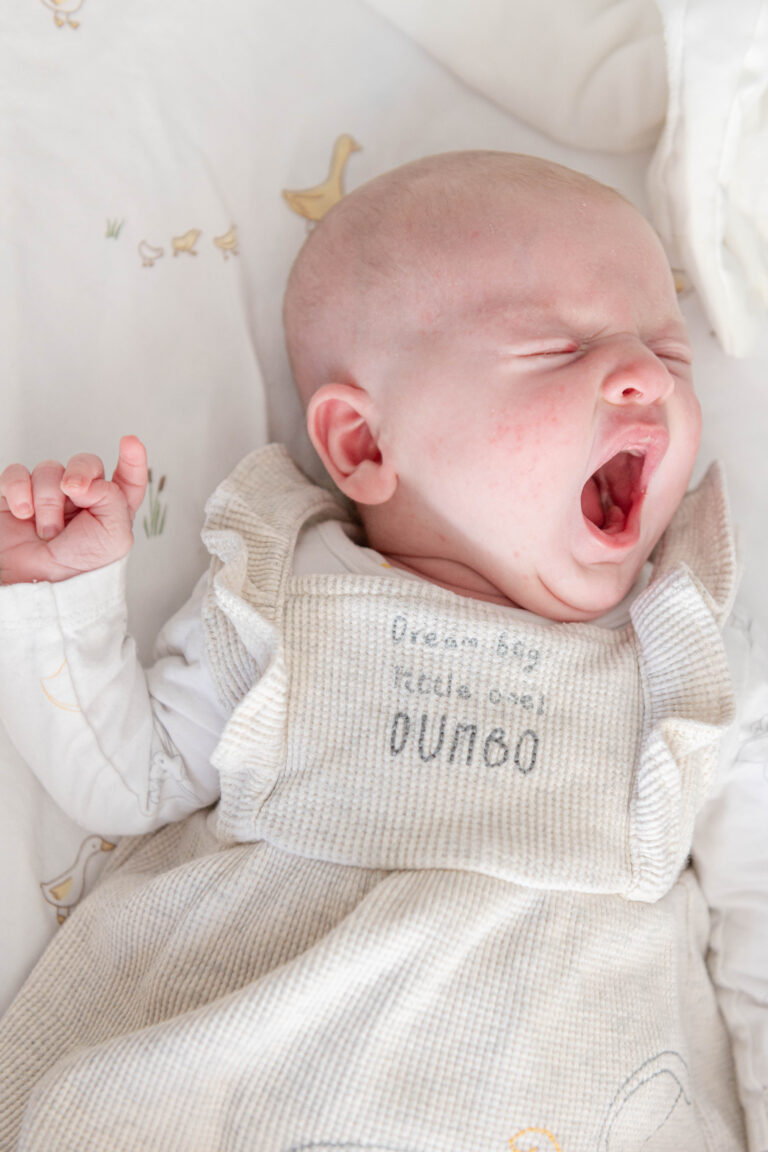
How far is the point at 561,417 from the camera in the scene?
3.90ft

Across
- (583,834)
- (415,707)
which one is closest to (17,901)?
(415,707)

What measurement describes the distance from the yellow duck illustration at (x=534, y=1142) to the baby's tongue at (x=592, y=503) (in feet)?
2.26

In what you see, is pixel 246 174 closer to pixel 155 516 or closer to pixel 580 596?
pixel 155 516

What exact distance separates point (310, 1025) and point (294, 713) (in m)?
0.32

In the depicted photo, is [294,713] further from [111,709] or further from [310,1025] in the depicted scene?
[310,1025]

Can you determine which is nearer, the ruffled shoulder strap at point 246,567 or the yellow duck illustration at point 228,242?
the ruffled shoulder strap at point 246,567

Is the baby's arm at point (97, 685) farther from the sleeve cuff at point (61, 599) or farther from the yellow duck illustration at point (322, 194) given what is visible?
the yellow duck illustration at point (322, 194)

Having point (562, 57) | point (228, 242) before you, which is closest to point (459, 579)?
point (228, 242)

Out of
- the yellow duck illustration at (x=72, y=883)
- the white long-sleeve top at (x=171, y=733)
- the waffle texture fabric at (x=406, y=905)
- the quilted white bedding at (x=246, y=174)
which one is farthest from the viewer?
the quilted white bedding at (x=246, y=174)

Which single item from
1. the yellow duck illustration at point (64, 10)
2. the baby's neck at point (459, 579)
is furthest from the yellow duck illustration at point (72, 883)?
the yellow duck illustration at point (64, 10)

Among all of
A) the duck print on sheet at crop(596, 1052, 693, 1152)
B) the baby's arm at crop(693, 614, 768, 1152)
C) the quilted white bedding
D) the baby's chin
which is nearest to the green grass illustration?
the quilted white bedding

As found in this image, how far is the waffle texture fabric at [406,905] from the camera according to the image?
3.33 ft

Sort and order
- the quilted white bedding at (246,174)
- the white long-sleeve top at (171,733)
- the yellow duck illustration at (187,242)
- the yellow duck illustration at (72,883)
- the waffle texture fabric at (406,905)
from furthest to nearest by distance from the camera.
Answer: the yellow duck illustration at (187,242)
the quilted white bedding at (246,174)
the yellow duck illustration at (72,883)
the white long-sleeve top at (171,733)
the waffle texture fabric at (406,905)

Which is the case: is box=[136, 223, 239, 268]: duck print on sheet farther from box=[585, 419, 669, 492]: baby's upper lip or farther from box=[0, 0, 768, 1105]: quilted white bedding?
box=[585, 419, 669, 492]: baby's upper lip
